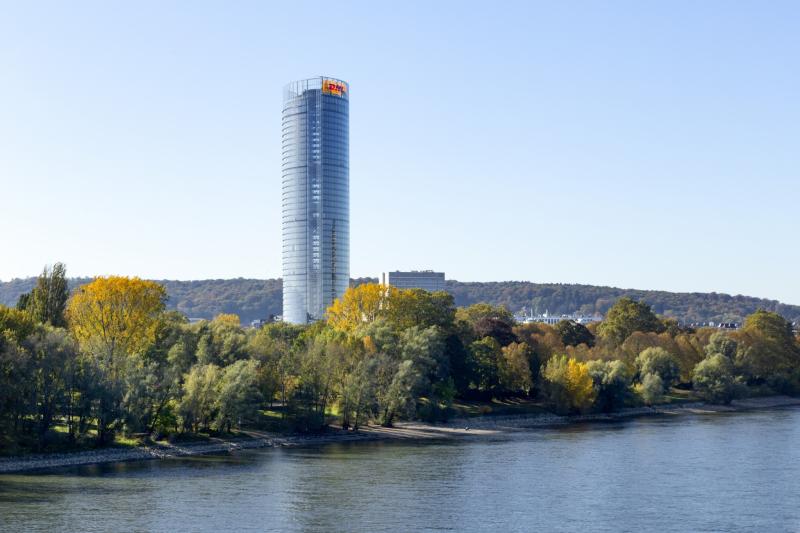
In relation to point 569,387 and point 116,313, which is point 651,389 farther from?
point 116,313

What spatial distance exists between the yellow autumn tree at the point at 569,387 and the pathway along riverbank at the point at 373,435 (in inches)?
89.1

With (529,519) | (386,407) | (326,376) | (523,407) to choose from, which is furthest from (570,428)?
(529,519)

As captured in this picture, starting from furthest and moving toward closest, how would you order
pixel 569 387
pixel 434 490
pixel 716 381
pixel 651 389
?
pixel 716 381, pixel 651 389, pixel 569 387, pixel 434 490

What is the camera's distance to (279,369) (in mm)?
125125

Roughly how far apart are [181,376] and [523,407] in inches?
2356

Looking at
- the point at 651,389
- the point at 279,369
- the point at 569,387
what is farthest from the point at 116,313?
the point at 651,389

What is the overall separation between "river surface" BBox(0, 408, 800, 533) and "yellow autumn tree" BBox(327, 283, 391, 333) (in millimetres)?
57249

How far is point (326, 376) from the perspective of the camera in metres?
120

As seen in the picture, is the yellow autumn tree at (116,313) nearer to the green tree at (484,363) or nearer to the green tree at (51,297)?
the green tree at (51,297)

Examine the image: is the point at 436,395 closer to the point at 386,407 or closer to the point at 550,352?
the point at 386,407

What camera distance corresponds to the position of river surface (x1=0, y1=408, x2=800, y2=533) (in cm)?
6781

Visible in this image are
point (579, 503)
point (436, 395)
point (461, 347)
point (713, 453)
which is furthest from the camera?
point (461, 347)

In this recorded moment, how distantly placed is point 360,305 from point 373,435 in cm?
5176

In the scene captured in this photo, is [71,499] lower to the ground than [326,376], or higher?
lower
